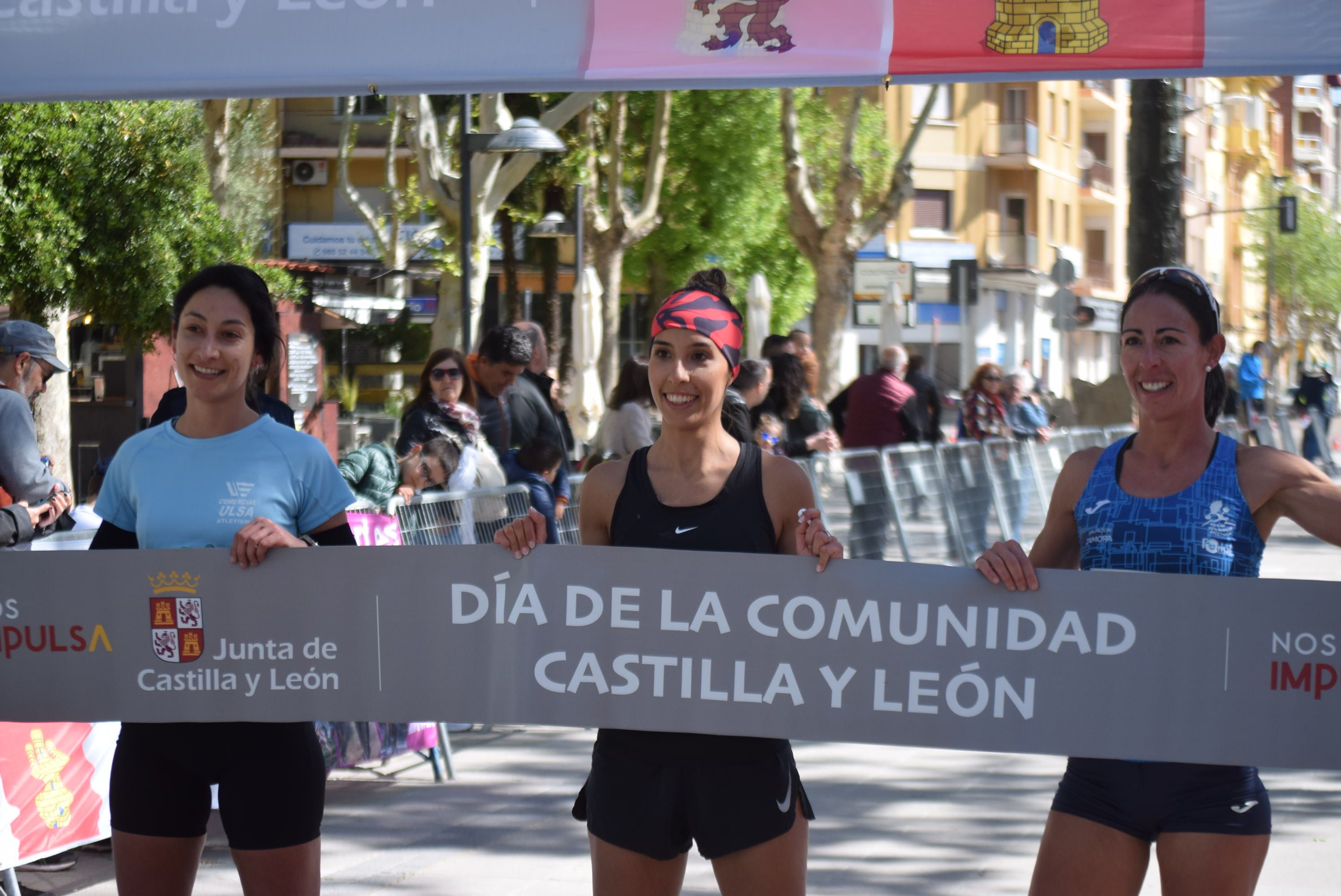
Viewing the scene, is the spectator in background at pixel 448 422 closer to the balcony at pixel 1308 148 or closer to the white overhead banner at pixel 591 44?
the white overhead banner at pixel 591 44

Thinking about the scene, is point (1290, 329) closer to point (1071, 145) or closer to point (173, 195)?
point (1071, 145)

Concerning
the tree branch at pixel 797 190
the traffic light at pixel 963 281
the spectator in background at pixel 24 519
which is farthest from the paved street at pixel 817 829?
the tree branch at pixel 797 190

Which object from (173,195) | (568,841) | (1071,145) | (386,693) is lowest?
(568,841)

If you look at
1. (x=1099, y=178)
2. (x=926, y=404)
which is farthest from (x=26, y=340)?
(x=1099, y=178)

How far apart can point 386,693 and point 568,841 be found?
96.0 inches

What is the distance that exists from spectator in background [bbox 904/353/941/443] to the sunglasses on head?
1009cm

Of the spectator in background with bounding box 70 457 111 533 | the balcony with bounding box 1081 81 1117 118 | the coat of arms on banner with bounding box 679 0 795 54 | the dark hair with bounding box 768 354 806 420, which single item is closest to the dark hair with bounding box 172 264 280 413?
the coat of arms on banner with bounding box 679 0 795 54

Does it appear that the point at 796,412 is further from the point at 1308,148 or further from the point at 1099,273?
the point at 1308,148

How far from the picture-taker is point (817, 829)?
20.5 ft

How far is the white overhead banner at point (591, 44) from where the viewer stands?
362 cm

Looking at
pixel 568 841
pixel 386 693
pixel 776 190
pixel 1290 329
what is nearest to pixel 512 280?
pixel 776 190

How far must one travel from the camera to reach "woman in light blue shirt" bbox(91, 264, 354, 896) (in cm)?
346

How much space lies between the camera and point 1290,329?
79.1 m

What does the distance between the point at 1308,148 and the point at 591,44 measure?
335ft
